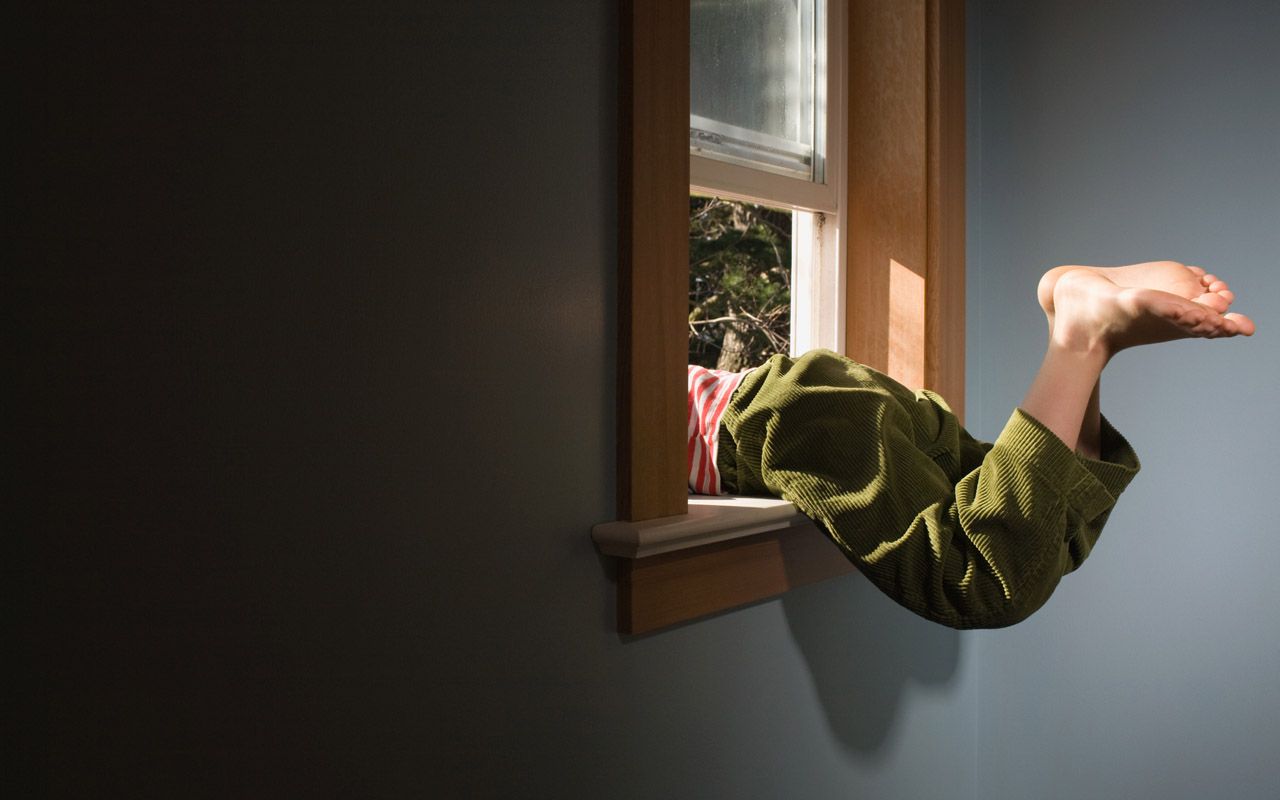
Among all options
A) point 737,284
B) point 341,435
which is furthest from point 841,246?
point 341,435

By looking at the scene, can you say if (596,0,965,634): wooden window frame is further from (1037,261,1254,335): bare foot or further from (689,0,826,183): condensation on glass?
(1037,261,1254,335): bare foot

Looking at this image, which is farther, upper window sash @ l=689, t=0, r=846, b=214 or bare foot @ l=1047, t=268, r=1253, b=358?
upper window sash @ l=689, t=0, r=846, b=214

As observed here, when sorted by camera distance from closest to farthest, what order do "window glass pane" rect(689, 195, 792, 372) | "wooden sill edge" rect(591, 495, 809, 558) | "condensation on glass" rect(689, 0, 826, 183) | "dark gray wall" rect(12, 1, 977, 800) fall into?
"dark gray wall" rect(12, 1, 977, 800)
"wooden sill edge" rect(591, 495, 809, 558)
"condensation on glass" rect(689, 0, 826, 183)
"window glass pane" rect(689, 195, 792, 372)

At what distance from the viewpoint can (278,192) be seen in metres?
0.73

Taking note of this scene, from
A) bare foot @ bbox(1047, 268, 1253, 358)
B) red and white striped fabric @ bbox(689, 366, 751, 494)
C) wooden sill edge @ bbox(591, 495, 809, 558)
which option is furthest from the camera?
red and white striped fabric @ bbox(689, 366, 751, 494)

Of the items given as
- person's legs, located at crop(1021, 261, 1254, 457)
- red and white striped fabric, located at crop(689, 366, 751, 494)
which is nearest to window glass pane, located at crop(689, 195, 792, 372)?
red and white striped fabric, located at crop(689, 366, 751, 494)

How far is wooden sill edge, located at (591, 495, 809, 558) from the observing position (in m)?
0.99

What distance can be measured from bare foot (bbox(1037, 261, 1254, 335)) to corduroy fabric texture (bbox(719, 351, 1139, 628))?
21 cm

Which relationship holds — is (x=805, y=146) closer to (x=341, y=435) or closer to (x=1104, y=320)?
(x=1104, y=320)

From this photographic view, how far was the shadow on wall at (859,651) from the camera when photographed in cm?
139

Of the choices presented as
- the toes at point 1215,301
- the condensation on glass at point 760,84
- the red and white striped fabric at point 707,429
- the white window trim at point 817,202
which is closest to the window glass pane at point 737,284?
the white window trim at point 817,202

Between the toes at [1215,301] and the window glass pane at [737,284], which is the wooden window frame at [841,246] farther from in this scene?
the toes at [1215,301]

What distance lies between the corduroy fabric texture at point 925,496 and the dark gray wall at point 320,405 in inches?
11.0

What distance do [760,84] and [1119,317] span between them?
0.71 meters
